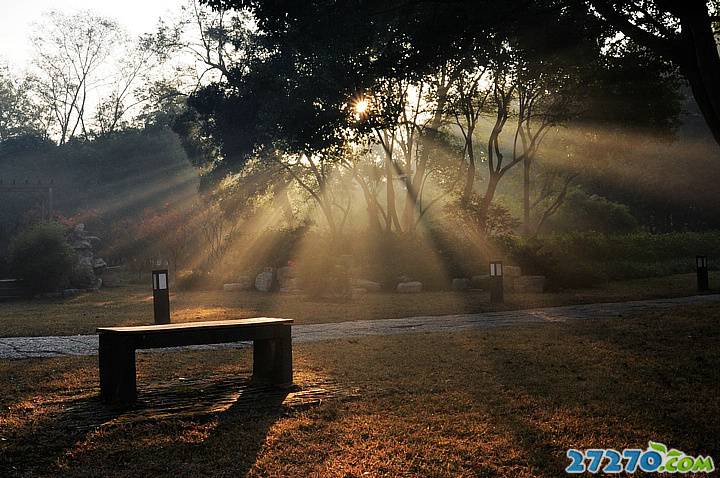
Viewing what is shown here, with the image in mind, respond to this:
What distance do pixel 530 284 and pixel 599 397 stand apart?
1457 centimetres

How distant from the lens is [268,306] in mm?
17188

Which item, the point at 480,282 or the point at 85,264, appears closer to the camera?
the point at 480,282

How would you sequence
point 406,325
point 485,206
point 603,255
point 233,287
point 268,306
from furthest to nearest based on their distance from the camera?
point 603,255 < point 485,206 < point 233,287 < point 268,306 < point 406,325

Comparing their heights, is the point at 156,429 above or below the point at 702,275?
below

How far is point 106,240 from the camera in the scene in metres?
39.3

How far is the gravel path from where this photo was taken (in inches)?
408

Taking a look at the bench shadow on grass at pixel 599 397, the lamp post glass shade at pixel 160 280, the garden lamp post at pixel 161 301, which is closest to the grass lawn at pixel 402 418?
the bench shadow on grass at pixel 599 397

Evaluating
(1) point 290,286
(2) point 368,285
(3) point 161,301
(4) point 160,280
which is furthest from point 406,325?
(1) point 290,286

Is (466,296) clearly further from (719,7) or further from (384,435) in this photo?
(384,435)

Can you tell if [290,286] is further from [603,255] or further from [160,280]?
[603,255]

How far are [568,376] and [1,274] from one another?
945 inches

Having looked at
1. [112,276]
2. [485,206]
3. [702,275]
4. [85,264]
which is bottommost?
[702,275]

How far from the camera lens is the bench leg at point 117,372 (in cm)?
623

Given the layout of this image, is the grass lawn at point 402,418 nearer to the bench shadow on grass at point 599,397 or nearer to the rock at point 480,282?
the bench shadow on grass at point 599,397
